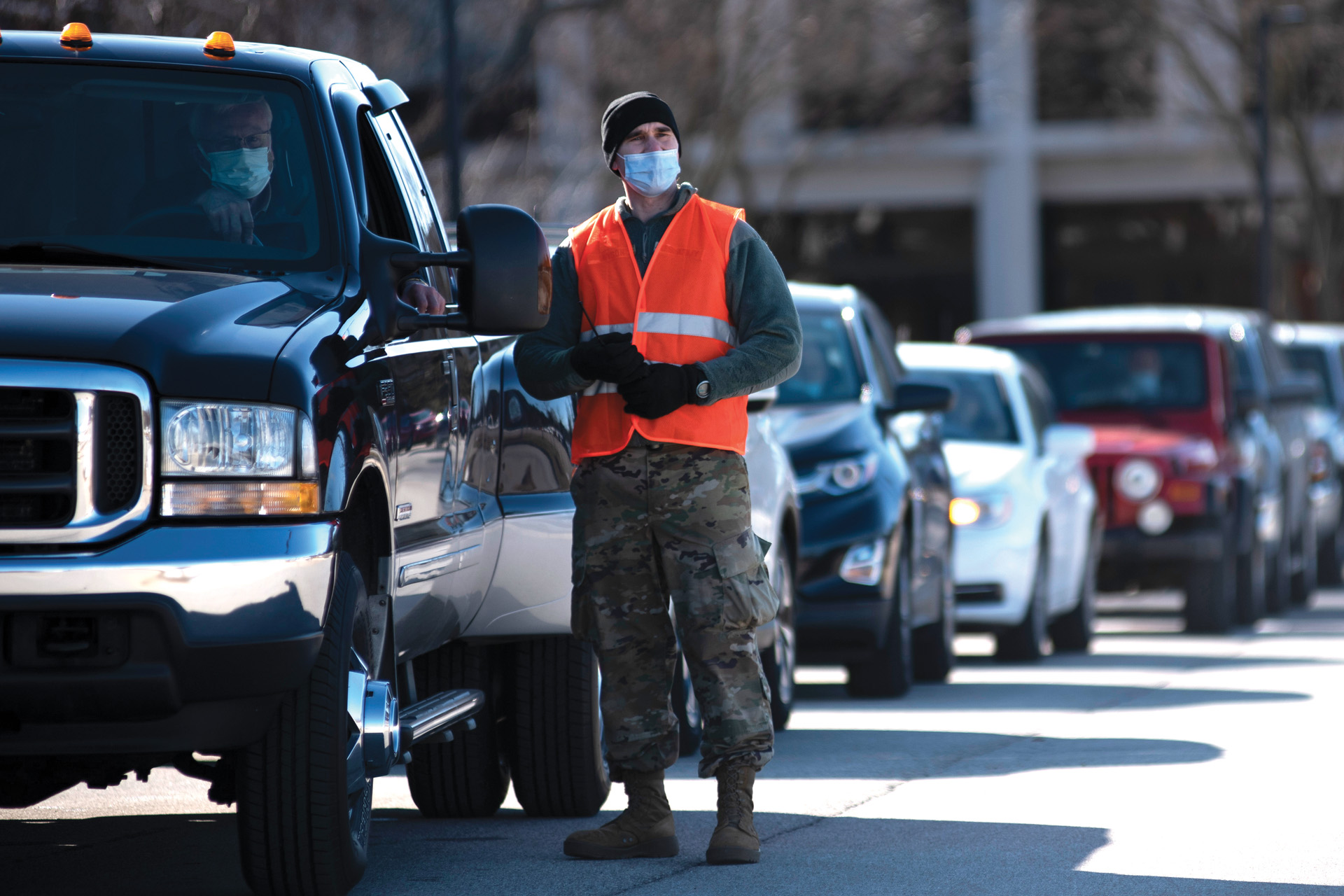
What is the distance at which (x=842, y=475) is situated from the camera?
11.4m

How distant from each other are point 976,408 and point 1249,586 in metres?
3.63

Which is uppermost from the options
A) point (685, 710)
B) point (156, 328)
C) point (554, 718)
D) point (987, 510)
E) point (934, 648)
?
point (156, 328)

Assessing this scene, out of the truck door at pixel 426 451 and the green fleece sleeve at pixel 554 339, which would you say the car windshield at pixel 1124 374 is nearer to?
the truck door at pixel 426 451

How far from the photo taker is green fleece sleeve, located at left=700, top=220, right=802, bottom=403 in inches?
250

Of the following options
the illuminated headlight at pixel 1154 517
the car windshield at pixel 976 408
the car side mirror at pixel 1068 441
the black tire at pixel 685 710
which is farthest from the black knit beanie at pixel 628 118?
the illuminated headlight at pixel 1154 517

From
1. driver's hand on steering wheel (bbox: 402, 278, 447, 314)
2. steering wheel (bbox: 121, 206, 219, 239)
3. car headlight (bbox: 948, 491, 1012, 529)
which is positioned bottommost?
car headlight (bbox: 948, 491, 1012, 529)

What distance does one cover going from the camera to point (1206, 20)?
33.9 m

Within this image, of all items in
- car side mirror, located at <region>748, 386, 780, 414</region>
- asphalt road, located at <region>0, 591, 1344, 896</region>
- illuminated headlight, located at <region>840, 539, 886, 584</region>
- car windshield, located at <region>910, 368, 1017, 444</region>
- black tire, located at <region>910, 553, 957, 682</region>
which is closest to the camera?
asphalt road, located at <region>0, 591, 1344, 896</region>

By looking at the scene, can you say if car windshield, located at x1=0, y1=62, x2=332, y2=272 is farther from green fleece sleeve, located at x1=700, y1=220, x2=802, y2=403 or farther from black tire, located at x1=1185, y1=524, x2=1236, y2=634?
black tire, located at x1=1185, y1=524, x2=1236, y2=634

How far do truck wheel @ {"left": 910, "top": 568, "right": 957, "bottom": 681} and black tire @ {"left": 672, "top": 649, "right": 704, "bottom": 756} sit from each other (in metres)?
3.54

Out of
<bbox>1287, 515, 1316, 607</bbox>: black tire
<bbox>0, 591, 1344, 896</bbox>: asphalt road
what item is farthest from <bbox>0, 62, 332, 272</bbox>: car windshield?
<bbox>1287, 515, 1316, 607</bbox>: black tire

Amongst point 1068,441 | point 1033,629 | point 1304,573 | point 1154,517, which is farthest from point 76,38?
point 1304,573

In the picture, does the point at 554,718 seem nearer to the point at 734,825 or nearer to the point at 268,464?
the point at 734,825

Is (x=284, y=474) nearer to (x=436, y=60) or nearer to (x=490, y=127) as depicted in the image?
(x=436, y=60)
